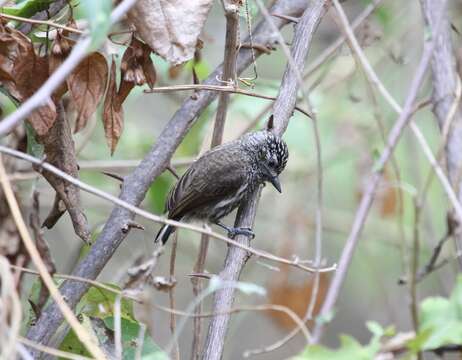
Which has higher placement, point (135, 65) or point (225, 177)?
point (225, 177)

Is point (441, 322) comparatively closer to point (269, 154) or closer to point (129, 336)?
point (129, 336)

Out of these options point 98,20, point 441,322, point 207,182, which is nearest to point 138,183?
point 207,182

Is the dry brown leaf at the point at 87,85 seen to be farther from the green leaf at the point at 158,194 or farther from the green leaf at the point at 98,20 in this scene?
the green leaf at the point at 158,194

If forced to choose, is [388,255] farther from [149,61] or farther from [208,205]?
[149,61]

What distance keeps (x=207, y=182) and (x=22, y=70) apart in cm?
150

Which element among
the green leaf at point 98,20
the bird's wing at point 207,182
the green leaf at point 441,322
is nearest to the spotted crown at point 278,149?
the bird's wing at point 207,182

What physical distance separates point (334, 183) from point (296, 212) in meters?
1.27

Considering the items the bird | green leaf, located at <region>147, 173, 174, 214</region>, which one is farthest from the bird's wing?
green leaf, located at <region>147, 173, 174, 214</region>

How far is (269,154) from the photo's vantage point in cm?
384

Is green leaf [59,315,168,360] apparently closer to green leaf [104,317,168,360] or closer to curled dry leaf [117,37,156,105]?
green leaf [104,317,168,360]

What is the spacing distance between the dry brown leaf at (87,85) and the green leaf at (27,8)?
24 cm

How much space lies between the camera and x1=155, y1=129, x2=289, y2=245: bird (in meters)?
3.96

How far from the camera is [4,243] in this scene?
9.66 ft

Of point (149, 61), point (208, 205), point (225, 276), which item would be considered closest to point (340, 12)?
point (149, 61)
